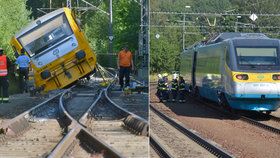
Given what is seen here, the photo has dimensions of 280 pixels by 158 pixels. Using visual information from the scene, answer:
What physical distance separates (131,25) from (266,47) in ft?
98.1

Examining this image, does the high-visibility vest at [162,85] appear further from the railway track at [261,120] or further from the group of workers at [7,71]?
the group of workers at [7,71]

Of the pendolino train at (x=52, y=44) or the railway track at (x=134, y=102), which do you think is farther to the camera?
the pendolino train at (x=52, y=44)

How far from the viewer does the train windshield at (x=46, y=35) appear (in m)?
23.7

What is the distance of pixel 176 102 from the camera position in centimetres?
2752

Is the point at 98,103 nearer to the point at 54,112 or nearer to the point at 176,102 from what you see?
the point at 54,112

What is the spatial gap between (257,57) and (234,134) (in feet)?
15.9

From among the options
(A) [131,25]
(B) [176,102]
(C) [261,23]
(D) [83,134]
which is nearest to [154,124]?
(D) [83,134]

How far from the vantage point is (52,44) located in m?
23.8

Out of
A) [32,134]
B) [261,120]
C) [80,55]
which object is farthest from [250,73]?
[32,134]

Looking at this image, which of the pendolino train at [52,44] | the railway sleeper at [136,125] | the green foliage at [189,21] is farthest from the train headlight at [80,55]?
the green foliage at [189,21]

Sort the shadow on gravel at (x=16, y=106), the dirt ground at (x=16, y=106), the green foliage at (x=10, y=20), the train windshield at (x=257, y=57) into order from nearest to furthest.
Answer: the dirt ground at (x=16, y=106)
the shadow on gravel at (x=16, y=106)
the train windshield at (x=257, y=57)
the green foliage at (x=10, y=20)

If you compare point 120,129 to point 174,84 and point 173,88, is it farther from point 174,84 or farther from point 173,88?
point 173,88

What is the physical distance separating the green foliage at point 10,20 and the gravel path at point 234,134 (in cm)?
2023

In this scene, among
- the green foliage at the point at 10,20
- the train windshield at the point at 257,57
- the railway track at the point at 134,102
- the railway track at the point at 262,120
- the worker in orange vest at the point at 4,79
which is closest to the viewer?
the railway track at the point at 134,102
